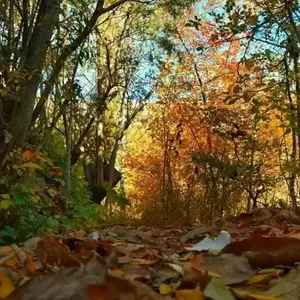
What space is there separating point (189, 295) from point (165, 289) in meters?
0.06

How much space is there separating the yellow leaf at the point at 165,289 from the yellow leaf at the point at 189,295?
0.02 meters

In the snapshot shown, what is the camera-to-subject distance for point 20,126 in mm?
3334

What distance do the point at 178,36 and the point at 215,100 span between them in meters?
2.82

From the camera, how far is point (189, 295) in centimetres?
70

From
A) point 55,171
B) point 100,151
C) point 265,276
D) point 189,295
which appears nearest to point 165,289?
point 189,295

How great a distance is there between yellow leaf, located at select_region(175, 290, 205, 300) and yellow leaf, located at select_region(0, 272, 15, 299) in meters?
0.22

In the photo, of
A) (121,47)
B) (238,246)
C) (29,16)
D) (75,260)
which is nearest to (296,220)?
(238,246)

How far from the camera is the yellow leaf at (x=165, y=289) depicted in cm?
73

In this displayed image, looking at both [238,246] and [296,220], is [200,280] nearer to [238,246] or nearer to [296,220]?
[238,246]

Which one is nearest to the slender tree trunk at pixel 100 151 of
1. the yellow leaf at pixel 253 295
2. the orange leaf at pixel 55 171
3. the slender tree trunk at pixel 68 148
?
the slender tree trunk at pixel 68 148

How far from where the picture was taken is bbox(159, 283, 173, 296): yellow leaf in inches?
28.7

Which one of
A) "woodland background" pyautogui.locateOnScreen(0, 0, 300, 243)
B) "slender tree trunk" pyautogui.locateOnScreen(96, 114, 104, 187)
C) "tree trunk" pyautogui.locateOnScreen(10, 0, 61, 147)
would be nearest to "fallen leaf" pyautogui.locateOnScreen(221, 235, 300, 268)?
"woodland background" pyautogui.locateOnScreen(0, 0, 300, 243)

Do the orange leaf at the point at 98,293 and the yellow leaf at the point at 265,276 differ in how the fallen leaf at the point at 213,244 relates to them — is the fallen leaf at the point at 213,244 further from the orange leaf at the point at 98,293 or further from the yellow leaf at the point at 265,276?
the orange leaf at the point at 98,293

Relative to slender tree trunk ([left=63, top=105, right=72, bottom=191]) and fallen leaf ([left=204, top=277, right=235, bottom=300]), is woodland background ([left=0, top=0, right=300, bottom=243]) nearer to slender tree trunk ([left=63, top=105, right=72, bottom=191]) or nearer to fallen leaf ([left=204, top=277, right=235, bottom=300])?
slender tree trunk ([left=63, top=105, right=72, bottom=191])
